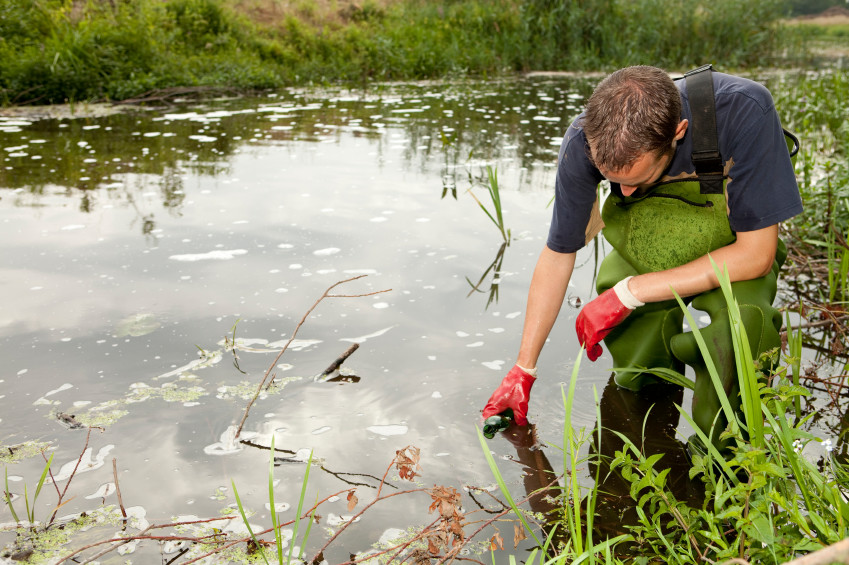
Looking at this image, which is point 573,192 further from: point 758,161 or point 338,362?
point 338,362

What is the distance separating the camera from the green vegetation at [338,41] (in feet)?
29.4

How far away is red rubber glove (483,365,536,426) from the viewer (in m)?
2.53

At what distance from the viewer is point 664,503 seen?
5.91 ft

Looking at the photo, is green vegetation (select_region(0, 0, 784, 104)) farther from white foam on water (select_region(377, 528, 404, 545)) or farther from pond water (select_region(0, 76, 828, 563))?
white foam on water (select_region(377, 528, 404, 545))

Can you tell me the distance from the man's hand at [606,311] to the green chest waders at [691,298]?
20 cm

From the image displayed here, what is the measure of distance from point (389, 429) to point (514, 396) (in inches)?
18.2

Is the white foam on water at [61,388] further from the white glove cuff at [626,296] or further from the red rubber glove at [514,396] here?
the white glove cuff at [626,296]

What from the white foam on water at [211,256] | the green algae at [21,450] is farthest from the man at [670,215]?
the white foam on water at [211,256]

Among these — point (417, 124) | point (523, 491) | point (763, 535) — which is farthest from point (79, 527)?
point (417, 124)

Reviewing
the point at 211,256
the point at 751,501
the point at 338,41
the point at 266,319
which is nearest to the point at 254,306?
the point at 266,319

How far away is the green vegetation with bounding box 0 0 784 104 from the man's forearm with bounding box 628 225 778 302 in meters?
8.17

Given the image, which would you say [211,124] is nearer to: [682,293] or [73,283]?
[73,283]

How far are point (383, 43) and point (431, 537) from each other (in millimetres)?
11198

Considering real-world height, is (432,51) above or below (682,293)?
above
